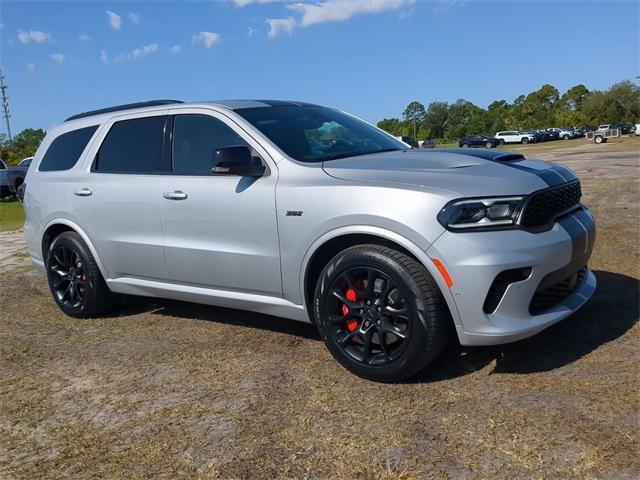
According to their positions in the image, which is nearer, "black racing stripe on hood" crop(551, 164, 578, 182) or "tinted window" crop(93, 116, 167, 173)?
"black racing stripe on hood" crop(551, 164, 578, 182)

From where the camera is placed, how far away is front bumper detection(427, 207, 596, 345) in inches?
130

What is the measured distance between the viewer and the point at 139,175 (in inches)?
193

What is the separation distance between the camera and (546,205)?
3.56 m

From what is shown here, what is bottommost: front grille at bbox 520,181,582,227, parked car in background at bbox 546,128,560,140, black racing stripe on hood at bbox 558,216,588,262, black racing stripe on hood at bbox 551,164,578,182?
parked car in background at bbox 546,128,560,140

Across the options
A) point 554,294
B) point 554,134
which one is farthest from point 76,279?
point 554,134

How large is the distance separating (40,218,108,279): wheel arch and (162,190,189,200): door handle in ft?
3.58

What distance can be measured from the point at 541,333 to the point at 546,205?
45.8 inches

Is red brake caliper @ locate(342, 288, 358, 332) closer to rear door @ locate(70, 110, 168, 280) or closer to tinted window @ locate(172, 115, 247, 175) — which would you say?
tinted window @ locate(172, 115, 247, 175)

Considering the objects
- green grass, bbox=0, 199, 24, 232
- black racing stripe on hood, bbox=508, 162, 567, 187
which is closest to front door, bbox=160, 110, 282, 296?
black racing stripe on hood, bbox=508, 162, 567, 187

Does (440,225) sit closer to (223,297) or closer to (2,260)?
(223,297)

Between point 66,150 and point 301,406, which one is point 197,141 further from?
point 301,406

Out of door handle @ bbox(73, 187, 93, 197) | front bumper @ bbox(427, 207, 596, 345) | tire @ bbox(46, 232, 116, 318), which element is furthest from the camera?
tire @ bbox(46, 232, 116, 318)

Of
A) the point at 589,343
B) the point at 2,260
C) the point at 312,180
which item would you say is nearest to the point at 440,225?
the point at 312,180

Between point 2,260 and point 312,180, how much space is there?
7.07m
